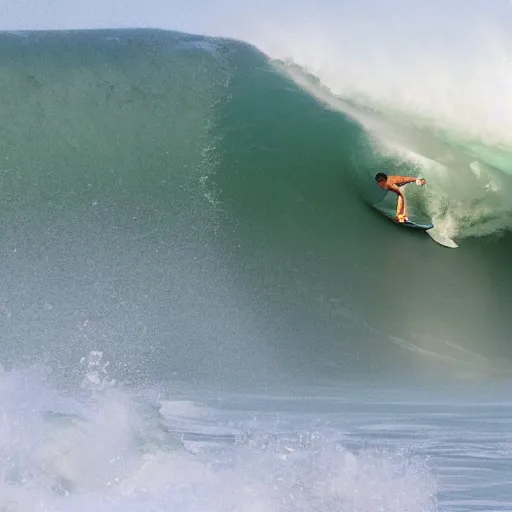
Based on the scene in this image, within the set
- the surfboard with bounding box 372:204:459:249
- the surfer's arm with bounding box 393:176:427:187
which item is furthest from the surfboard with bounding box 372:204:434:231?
the surfer's arm with bounding box 393:176:427:187

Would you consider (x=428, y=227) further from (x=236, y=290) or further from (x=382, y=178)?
(x=236, y=290)

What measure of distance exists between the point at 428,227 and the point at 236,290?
1.77 metres

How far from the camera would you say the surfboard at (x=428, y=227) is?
4.55 m

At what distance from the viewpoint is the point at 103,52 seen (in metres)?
5.11

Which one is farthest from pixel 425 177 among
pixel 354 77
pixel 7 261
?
pixel 7 261

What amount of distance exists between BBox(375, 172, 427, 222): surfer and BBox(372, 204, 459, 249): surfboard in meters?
0.06

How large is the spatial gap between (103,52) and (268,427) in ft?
12.7

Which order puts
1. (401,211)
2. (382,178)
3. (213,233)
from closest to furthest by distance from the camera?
(382,178) < (401,211) < (213,233)

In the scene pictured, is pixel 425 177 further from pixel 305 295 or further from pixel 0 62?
pixel 0 62

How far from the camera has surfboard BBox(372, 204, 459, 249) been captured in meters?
4.55

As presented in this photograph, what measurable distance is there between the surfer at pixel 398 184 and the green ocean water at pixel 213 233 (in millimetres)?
165

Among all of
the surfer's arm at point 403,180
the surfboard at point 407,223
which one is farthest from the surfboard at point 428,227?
the surfer's arm at point 403,180

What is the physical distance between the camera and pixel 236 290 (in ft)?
14.7

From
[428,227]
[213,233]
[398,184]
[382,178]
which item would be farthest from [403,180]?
[213,233]
